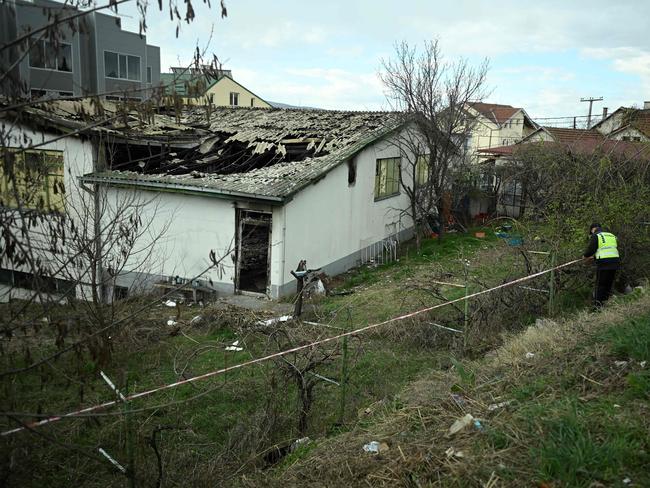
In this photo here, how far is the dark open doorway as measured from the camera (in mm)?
12711

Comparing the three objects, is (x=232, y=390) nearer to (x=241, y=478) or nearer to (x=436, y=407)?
(x=241, y=478)

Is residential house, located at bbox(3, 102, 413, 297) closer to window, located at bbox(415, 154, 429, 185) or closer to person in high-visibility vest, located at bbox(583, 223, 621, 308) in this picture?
window, located at bbox(415, 154, 429, 185)

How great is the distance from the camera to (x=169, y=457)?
18.2ft

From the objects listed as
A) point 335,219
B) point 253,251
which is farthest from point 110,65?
point 253,251

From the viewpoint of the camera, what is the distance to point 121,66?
39781mm

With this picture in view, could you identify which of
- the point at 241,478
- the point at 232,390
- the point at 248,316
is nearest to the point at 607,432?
the point at 241,478

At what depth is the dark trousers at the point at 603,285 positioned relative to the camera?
30.0 feet

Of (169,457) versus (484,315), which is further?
(484,315)

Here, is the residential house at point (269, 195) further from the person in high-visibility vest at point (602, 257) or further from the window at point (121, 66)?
the window at point (121, 66)

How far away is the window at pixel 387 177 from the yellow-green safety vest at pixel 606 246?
877 cm

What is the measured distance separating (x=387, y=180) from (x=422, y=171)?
3204 mm

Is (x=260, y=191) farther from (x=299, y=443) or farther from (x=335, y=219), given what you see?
(x=299, y=443)

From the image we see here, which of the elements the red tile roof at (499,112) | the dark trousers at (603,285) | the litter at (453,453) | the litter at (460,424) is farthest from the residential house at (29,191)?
the red tile roof at (499,112)

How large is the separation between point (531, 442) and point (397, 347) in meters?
5.12
